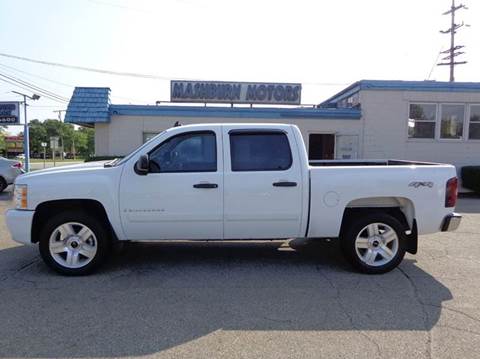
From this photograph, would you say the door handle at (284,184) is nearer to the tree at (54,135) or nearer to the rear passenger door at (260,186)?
the rear passenger door at (260,186)

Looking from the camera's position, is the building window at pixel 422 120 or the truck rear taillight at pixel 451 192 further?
the building window at pixel 422 120

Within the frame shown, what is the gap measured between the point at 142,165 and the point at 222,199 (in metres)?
1.07

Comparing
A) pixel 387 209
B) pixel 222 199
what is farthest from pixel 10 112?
pixel 387 209

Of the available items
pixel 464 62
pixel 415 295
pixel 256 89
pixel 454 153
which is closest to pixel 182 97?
pixel 256 89

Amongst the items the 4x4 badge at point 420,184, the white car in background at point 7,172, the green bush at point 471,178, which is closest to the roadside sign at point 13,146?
the white car in background at point 7,172

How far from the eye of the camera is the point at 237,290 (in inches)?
177

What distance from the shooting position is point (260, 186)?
16.2ft

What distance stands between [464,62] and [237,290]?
35909mm

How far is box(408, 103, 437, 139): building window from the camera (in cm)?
1566

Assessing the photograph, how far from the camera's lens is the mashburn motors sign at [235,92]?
17344 mm

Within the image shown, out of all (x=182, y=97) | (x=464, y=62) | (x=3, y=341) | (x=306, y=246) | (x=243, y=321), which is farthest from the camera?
(x=464, y=62)

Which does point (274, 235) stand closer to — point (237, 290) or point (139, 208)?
point (237, 290)

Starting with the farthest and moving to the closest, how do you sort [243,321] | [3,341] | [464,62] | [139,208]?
[464,62]
[139,208]
[243,321]
[3,341]

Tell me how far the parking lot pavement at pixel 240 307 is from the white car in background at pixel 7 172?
9.42 m
